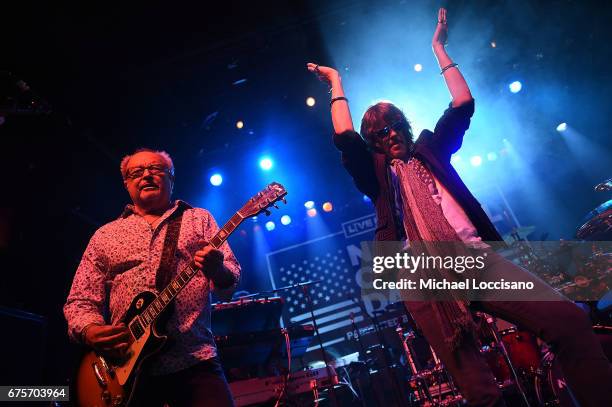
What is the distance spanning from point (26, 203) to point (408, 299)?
681 centimetres

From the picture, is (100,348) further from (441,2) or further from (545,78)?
(545,78)

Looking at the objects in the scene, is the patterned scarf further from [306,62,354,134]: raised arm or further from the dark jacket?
[306,62,354,134]: raised arm

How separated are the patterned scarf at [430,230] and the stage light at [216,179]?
9.06 meters

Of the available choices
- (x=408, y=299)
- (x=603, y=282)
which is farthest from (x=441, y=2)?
(x=408, y=299)

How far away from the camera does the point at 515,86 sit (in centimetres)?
1052

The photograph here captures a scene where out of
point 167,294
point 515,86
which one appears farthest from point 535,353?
point 515,86

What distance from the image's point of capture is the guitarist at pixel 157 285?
2.35 m

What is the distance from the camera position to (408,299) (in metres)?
2.23

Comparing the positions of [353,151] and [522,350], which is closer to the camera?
[353,151]

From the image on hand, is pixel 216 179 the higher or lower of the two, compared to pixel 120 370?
higher

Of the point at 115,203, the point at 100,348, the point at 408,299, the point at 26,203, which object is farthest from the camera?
the point at 115,203

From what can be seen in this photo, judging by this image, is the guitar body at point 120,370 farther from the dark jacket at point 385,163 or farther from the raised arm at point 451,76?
the raised arm at point 451,76

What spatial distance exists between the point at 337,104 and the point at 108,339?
2.06 metres

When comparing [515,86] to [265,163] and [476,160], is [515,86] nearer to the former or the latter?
[476,160]
